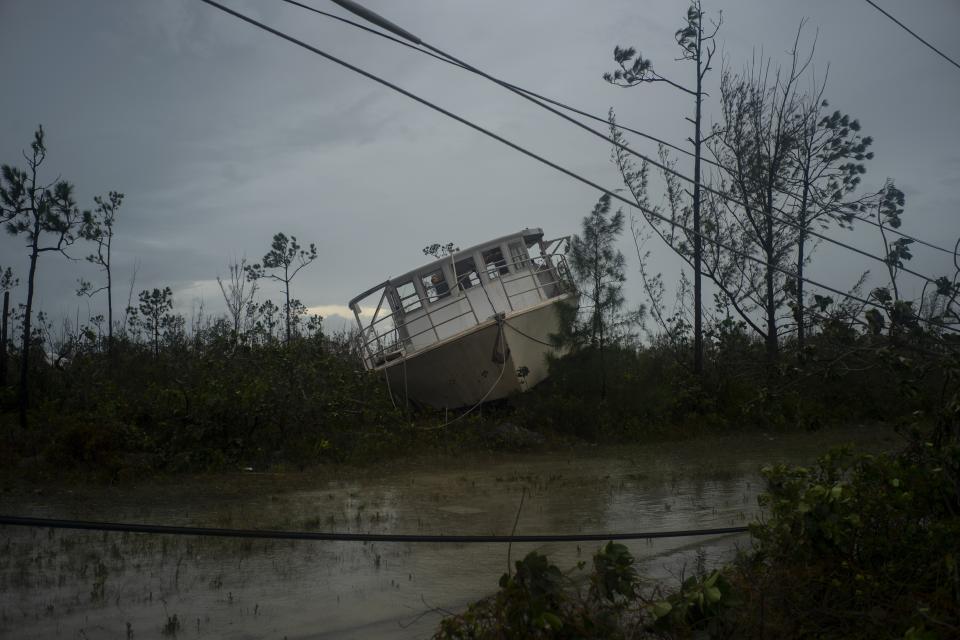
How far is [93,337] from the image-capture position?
55.4ft

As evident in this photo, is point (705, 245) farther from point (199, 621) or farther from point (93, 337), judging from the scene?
point (199, 621)

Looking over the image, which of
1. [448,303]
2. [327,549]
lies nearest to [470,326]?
[448,303]

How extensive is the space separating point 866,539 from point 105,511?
7.55 meters

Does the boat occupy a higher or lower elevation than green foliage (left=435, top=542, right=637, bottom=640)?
higher

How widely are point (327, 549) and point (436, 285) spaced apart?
30.2ft

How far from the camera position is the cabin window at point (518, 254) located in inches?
647

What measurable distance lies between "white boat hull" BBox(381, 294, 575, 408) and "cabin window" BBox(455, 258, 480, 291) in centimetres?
146

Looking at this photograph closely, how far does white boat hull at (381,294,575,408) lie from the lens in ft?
49.3

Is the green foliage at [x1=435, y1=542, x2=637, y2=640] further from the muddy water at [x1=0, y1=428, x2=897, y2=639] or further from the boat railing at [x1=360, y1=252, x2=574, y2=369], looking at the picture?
the boat railing at [x1=360, y1=252, x2=574, y2=369]

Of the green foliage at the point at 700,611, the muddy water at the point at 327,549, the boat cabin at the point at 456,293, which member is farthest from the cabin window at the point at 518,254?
the green foliage at the point at 700,611

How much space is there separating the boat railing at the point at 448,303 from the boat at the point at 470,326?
20 millimetres

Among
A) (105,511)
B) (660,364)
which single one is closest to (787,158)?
(660,364)

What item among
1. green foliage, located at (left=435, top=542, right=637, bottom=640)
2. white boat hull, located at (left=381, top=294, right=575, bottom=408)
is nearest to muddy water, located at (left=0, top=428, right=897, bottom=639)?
green foliage, located at (left=435, top=542, right=637, bottom=640)

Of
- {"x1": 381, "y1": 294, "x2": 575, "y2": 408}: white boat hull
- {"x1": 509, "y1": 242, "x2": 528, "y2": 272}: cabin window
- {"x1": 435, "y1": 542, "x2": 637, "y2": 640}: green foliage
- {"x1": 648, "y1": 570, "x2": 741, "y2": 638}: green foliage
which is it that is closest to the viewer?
{"x1": 435, "y1": 542, "x2": 637, "y2": 640}: green foliage
